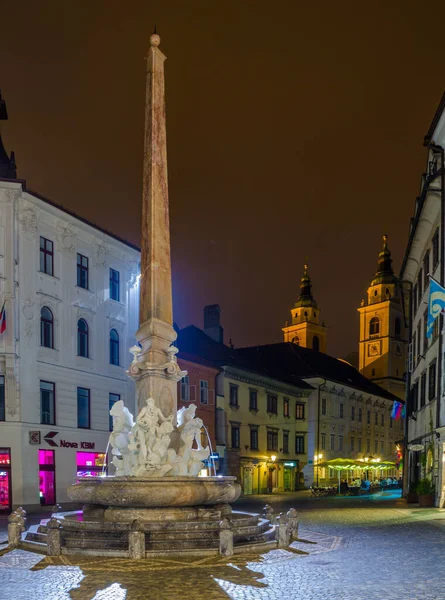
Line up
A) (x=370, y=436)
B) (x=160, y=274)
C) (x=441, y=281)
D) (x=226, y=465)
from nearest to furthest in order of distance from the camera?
(x=160, y=274) → (x=441, y=281) → (x=226, y=465) → (x=370, y=436)

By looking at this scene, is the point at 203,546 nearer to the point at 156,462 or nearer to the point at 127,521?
the point at 127,521

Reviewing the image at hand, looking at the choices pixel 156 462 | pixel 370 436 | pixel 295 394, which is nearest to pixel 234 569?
pixel 156 462

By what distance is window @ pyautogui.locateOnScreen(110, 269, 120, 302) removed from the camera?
109 feet

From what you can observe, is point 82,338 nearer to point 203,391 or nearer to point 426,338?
point 203,391

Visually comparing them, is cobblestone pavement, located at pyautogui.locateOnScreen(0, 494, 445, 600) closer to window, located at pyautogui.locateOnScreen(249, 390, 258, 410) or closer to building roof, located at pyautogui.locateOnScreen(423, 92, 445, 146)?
building roof, located at pyautogui.locateOnScreen(423, 92, 445, 146)

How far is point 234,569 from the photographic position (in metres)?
11.2

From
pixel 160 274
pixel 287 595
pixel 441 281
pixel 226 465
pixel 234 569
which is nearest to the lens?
pixel 287 595

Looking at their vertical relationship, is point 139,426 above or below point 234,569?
above

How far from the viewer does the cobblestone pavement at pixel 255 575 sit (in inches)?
372

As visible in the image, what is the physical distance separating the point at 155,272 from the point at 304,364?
4688 centimetres

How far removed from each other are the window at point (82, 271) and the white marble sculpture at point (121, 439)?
620 inches

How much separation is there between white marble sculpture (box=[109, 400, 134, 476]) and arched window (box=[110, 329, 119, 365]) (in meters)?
17.1

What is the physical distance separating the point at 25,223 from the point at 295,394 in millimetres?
32793

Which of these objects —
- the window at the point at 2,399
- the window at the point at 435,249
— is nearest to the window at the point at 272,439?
the window at the point at 435,249
